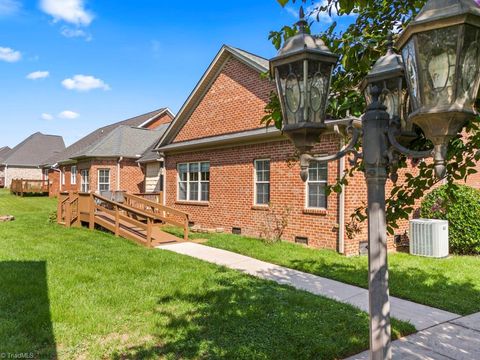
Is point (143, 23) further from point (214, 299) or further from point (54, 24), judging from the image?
point (214, 299)

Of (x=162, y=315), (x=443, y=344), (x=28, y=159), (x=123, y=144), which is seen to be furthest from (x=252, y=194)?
(x=28, y=159)

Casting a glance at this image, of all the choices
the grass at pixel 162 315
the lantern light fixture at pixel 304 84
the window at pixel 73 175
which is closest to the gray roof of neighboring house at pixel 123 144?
the window at pixel 73 175

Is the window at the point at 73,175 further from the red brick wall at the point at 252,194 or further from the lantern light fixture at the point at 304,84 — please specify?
the lantern light fixture at the point at 304,84

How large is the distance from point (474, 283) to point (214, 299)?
521cm

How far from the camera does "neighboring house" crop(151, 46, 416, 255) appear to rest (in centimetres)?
1009

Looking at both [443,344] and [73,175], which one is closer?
[443,344]

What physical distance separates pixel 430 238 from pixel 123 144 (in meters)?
19.5

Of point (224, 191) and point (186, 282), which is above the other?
point (224, 191)

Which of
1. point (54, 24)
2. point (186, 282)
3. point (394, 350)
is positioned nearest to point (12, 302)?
point (186, 282)

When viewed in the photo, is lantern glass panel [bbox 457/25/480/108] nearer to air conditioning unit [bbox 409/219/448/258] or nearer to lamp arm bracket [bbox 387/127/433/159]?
lamp arm bracket [bbox 387/127/433/159]

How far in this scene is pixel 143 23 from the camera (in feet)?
35.9

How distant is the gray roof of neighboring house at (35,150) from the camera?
43.1m

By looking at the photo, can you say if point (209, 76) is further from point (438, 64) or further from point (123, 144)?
point (438, 64)

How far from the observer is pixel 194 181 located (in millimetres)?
15430
